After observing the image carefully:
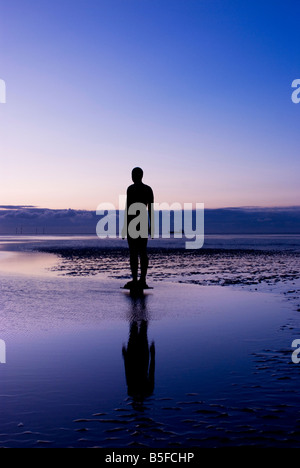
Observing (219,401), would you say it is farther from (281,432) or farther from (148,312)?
(148,312)

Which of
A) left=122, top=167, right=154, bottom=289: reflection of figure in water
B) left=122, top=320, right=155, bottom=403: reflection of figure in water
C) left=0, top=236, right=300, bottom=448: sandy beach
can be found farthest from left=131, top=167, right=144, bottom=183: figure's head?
Result: left=122, top=320, right=155, bottom=403: reflection of figure in water

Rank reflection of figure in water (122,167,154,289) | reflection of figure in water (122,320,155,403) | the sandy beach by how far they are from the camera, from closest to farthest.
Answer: the sandy beach < reflection of figure in water (122,320,155,403) < reflection of figure in water (122,167,154,289)

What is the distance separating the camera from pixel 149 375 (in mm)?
5285

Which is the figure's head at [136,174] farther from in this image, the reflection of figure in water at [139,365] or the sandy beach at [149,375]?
the reflection of figure in water at [139,365]

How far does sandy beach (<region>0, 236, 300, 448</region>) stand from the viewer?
369 centimetres

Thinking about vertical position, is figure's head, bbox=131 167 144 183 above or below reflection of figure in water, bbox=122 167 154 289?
above

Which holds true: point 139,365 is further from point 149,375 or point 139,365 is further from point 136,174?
point 136,174

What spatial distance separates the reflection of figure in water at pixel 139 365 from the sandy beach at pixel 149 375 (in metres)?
0.01

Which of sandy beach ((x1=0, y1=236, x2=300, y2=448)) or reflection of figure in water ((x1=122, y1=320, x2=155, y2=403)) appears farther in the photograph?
reflection of figure in water ((x1=122, y1=320, x2=155, y2=403))

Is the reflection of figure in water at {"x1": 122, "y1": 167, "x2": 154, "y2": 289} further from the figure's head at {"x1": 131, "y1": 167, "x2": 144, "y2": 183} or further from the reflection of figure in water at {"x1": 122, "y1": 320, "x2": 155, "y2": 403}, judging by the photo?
the reflection of figure in water at {"x1": 122, "y1": 320, "x2": 155, "y2": 403}

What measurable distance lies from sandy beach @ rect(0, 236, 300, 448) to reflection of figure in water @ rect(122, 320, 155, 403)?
1 centimetres

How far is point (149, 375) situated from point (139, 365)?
0.45m

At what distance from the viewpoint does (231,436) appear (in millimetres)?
3602

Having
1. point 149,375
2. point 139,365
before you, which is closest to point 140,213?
point 139,365
